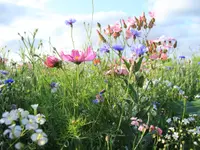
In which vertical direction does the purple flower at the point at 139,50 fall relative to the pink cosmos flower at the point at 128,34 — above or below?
below

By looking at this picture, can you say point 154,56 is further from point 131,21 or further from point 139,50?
point 139,50

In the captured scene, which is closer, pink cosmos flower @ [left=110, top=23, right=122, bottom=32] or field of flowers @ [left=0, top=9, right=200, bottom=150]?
field of flowers @ [left=0, top=9, right=200, bottom=150]

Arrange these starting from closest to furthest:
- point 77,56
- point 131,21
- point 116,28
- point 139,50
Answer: point 77,56 → point 139,50 → point 116,28 → point 131,21

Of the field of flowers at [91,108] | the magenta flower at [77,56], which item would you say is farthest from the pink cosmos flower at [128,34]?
the magenta flower at [77,56]

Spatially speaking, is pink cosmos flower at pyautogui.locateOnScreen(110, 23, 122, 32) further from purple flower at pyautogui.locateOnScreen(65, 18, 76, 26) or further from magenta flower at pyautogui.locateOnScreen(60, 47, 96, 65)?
magenta flower at pyautogui.locateOnScreen(60, 47, 96, 65)

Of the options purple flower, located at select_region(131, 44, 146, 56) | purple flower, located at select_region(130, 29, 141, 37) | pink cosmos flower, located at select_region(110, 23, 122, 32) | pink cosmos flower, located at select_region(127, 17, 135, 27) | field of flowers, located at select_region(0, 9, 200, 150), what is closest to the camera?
field of flowers, located at select_region(0, 9, 200, 150)

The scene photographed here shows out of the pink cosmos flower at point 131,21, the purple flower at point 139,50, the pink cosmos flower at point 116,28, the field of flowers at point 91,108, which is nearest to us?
the field of flowers at point 91,108

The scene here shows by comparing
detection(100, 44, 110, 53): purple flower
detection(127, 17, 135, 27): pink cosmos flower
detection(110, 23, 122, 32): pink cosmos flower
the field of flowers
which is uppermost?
detection(127, 17, 135, 27): pink cosmos flower

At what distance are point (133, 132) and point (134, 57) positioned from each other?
53 centimetres

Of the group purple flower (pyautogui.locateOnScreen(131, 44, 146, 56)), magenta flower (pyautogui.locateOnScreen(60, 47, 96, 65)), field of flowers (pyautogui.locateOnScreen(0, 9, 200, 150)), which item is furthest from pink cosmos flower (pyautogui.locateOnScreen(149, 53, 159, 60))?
magenta flower (pyautogui.locateOnScreen(60, 47, 96, 65))

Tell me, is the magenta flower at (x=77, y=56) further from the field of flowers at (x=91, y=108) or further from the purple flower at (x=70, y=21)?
the purple flower at (x=70, y=21)

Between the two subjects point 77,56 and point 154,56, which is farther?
point 154,56

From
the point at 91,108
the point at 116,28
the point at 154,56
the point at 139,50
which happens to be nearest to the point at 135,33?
the point at 116,28

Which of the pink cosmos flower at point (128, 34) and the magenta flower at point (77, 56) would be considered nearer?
the magenta flower at point (77, 56)
